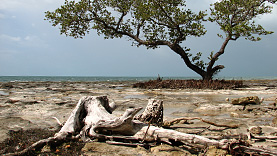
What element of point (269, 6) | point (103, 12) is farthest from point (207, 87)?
point (103, 12)

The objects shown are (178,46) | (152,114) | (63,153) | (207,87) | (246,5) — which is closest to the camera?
(63,153)

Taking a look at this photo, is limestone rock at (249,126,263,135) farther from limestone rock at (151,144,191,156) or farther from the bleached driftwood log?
limestone rock at (151,144,191,156)

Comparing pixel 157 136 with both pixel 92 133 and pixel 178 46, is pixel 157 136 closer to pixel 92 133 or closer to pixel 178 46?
pixel 92 133

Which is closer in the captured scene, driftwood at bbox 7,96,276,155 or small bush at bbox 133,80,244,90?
driftwood at bbox 7,96,276,155

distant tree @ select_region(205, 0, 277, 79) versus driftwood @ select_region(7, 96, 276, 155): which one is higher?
distant tree @ select_region(205, 0, 277, 79)

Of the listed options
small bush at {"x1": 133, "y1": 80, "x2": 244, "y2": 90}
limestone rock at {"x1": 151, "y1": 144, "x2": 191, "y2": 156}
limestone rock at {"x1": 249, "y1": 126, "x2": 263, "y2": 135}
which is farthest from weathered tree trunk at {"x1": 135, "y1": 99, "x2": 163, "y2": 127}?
small bush at {"x1": 133, "y1": 80, "x2": 244, "y2": 90}

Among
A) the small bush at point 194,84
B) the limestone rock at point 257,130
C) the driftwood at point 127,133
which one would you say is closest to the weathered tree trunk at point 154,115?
the driftwood at point 127,133

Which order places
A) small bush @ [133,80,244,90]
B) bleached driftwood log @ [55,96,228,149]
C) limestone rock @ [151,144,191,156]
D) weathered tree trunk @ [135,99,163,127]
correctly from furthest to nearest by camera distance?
small bush @ [133,80,244,90]
weathered tree trunk @ [135,99,163,127]
bleached driftwood log @ [55,96,228,149]
limestone rock @ [151,144,191,156]

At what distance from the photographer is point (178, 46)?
696 inches

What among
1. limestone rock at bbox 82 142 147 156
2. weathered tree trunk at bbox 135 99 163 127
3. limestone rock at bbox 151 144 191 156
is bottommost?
limestone rock at bbox 82 142 147 156

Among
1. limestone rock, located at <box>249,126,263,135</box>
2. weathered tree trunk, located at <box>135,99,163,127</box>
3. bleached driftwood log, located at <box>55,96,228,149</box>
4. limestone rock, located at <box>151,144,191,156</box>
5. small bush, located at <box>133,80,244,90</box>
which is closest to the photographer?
limestone rock, located at <box>151,144,191,156</box>

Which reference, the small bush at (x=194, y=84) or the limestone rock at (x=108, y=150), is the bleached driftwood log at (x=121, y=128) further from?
the small bush at (x=194, y=84)

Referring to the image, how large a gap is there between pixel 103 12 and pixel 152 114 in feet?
55.2

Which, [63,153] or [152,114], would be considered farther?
[152,114]
